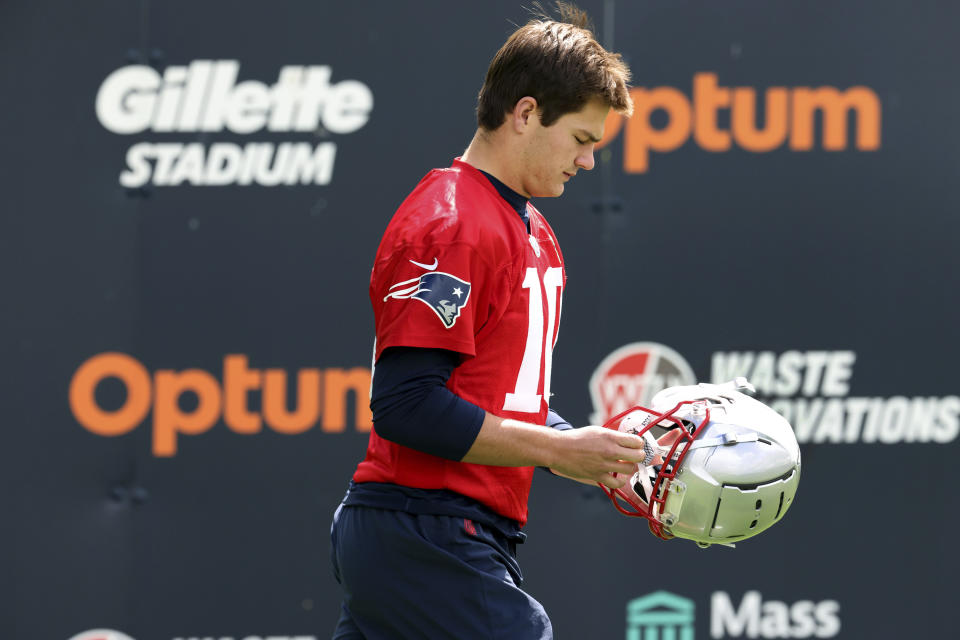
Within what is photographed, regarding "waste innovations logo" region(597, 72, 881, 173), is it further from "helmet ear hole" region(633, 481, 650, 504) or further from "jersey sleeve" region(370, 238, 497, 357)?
"jersey sleeve" region(370, 238, 497, 357)

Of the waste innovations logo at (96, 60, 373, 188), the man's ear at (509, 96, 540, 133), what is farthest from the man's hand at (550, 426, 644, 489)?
the waste innovations logo at (96, 60, 373, 188)

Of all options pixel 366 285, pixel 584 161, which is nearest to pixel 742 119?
pixel 366 285

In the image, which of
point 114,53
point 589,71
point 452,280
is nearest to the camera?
point 452,280

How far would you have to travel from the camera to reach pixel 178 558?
3.33 m

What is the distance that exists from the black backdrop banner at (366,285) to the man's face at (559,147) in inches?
47.0

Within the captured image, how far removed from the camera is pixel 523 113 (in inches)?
83.0

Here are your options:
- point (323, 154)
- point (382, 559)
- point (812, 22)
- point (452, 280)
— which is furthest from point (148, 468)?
point (812, 22)

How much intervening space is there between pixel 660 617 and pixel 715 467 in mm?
1450

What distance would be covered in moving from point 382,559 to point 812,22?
7.36 ft

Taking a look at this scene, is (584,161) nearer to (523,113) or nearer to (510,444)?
(523,113)

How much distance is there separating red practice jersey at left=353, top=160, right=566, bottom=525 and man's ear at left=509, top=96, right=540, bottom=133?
→ 12cm

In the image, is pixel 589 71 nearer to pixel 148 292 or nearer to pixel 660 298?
pixel 660 298

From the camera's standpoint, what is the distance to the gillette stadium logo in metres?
3.34

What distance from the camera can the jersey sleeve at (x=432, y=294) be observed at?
1.90m
